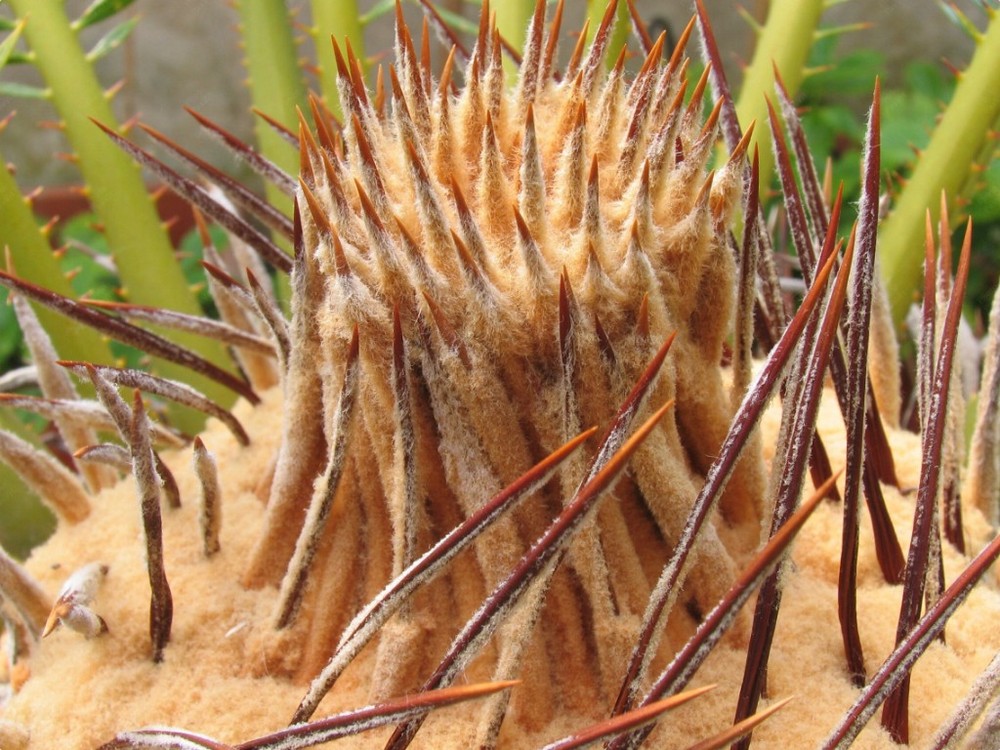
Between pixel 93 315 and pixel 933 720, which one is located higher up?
pixel 93 315

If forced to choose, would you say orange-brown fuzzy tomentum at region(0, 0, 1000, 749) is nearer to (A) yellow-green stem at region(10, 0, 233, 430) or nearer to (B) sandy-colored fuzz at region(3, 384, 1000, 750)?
(B) sandy-colored fuzz at region(3, 384, 1000, 750)

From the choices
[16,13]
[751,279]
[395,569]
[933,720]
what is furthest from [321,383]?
[16,13]

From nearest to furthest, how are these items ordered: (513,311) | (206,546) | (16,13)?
(513,311) → (206,546) → (16,13)

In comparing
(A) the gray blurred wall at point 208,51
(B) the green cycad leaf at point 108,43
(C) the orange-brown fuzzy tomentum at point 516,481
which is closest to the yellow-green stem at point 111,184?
(B) the green cycad leaf at point 108,43

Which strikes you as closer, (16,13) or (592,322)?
(592,322)

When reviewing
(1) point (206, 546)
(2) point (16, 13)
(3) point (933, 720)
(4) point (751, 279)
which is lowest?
(3) point (933, 720)

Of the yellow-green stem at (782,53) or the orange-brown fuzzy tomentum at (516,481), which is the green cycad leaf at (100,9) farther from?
the yellow-green stem at (782,53)

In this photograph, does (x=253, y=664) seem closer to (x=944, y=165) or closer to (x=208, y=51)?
(x=944, y=165)

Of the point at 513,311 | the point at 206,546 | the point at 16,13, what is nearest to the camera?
the point at 513,311

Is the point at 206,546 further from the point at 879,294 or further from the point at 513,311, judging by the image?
the point at 879,294
